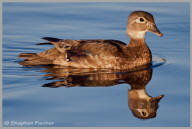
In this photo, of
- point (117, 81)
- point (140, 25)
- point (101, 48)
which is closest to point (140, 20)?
point (140, 25)

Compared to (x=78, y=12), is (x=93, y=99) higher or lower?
lower

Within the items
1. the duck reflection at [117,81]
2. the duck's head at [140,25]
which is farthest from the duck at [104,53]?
the duck reflection at [117,81]

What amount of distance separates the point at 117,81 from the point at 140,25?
89.3 inches

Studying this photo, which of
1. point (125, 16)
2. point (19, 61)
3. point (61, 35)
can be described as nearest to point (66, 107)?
point (19, 61)

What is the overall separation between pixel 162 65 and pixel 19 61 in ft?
13.4

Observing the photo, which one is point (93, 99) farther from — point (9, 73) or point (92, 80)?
point (9, 73)

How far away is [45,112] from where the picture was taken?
33.6ft

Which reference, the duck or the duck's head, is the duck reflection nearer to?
the duck

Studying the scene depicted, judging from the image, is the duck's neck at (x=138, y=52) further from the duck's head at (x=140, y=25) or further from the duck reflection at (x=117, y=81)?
the duck reflection at (x=117, y=81)

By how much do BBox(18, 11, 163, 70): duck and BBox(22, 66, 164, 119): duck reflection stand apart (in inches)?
10.7

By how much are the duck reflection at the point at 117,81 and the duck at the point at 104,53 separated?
0.89ft

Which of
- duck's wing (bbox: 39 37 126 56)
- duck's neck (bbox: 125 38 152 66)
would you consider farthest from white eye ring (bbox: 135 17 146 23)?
duck's wing (bbox: 39 37 126 56)

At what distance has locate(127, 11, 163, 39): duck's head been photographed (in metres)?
13.6

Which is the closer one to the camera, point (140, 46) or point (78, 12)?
point (140, 46)
